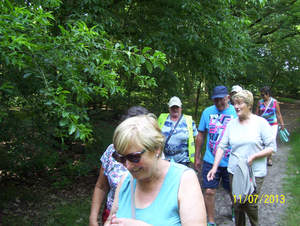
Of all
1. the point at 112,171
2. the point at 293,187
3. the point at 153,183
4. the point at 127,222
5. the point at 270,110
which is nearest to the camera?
the point at 127,222

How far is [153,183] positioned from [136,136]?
13.0 inches

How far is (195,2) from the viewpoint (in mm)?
5277

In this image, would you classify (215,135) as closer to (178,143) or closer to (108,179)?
(178,143)

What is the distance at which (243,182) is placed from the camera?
301 cm

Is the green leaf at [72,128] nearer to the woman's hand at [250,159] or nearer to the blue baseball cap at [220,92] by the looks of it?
the woman's hand at [250,159]

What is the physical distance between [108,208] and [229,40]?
4582 millimetres

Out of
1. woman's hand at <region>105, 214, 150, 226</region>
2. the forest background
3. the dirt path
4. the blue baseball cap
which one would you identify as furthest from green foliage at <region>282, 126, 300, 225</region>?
woman's hand at <region>105, 214, 150, 226</region>

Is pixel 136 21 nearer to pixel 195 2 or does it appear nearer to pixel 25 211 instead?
pixel 195 2

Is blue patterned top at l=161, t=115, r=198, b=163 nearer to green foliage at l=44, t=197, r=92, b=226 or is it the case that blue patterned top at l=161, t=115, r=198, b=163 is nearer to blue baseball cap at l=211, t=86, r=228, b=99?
blue baseball cap at l=211, t=86, r=228, b=99

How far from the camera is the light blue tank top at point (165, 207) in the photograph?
1.44 m

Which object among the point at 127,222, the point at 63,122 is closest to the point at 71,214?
the point at 63,122

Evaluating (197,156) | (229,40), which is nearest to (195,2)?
(229,40)

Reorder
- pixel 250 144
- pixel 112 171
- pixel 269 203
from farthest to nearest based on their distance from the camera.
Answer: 1. pixel 269 203
2. pixel 250 144
3. pixel 112 171

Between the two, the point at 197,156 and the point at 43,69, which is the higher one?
the point at 43,69
